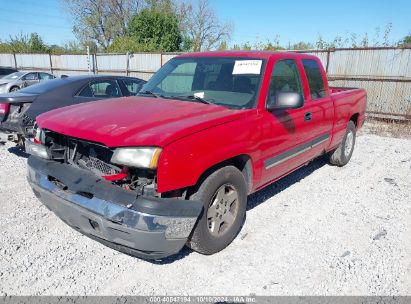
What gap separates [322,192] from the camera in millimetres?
4910

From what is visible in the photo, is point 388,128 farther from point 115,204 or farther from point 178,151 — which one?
point 115,204

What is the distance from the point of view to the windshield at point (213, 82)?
3502mm

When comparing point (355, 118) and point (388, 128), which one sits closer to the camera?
point (355, 118)

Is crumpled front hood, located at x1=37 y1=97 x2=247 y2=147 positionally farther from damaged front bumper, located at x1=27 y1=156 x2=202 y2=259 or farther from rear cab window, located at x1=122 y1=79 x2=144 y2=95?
rear cab window, located at x1=122 y1=79 x2=144 y2=95

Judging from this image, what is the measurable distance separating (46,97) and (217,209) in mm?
4346

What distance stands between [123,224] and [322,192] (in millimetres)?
3385

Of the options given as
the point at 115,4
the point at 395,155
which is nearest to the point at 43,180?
the point at 395,155

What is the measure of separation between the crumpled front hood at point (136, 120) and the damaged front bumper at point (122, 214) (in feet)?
1.26

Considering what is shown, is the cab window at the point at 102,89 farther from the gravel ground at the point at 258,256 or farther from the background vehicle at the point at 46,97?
the gravel ground at the point at 258,256

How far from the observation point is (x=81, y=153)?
3.07 m

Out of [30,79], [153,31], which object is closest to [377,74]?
[30,79]

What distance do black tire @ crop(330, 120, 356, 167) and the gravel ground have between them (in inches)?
51.5

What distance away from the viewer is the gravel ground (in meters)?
2.77

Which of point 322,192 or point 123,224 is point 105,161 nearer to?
point 123,224
